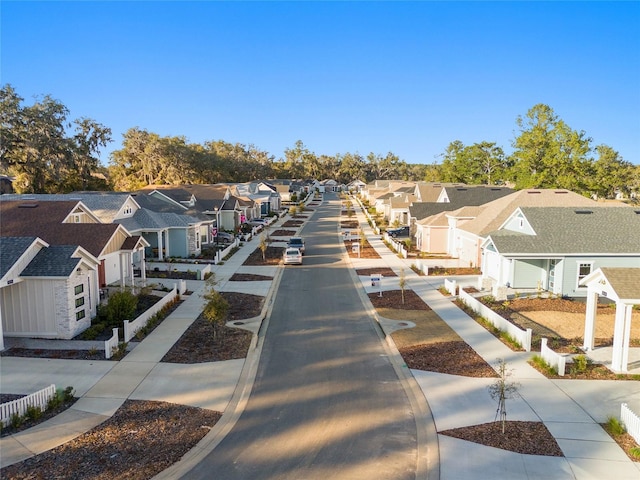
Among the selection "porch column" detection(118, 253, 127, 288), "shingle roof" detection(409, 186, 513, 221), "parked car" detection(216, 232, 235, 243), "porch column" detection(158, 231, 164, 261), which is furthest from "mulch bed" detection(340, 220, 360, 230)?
"porch column" detection(118, 253, 127, 288)

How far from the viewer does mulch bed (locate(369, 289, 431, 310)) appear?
23.3 m

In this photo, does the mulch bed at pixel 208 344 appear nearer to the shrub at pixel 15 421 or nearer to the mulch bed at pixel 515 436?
the shrub at pixel 15 421

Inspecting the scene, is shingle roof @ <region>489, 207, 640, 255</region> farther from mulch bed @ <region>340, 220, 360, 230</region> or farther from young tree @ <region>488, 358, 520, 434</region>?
mulch bed @ <region>340, 220, 360, 230</region>

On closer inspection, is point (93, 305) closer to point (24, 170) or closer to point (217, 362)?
point (217, 362)

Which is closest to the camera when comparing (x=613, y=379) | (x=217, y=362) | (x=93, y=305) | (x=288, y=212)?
(x=613, y=379)

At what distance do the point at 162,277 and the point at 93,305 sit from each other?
9325 mm

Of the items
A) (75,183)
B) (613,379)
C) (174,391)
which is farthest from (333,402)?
(75,183)

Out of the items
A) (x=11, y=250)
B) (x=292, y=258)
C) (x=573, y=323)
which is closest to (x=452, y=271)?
(x=292, y=258)

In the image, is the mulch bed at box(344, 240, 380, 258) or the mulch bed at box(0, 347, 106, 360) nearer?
the mulch bed at box(0, 347, 106, 360)

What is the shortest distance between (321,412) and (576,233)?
21099 millimetres

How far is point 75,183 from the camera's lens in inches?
2240

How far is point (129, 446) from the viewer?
10.4m

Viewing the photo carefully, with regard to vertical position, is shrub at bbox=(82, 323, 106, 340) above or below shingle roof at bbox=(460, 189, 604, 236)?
below

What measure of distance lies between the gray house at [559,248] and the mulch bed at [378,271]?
5.99m
